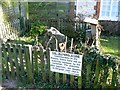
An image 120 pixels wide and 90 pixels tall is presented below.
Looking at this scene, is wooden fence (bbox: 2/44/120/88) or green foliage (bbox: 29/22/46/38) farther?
green foliage (bbox: 29/22/46/38)

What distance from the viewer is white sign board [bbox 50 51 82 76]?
18.4 ft

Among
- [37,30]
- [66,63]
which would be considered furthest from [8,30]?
[66,63]

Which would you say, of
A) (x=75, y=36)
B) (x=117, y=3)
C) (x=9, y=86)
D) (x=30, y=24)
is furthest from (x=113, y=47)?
(x=9, y=86)

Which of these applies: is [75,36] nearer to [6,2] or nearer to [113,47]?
[113,47]

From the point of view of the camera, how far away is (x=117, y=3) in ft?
37.2

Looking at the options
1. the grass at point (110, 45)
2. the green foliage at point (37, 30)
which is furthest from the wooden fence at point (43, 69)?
the green foliage at point (37, 30)

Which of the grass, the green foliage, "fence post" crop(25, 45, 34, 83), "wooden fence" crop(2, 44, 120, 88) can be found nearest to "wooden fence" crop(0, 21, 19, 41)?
the green foliage

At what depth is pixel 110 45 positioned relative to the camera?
31.6 ft

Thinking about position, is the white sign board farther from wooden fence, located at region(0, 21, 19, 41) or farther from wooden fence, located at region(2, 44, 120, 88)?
wooden fence, located at region(0, 21, 19, 41)

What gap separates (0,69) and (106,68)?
2550 millimetres

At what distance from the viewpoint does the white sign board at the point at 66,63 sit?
5602 mm

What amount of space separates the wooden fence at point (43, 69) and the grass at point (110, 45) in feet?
9.68

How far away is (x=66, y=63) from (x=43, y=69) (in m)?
0.64

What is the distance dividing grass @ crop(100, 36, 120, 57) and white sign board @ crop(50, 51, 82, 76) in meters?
3.18
